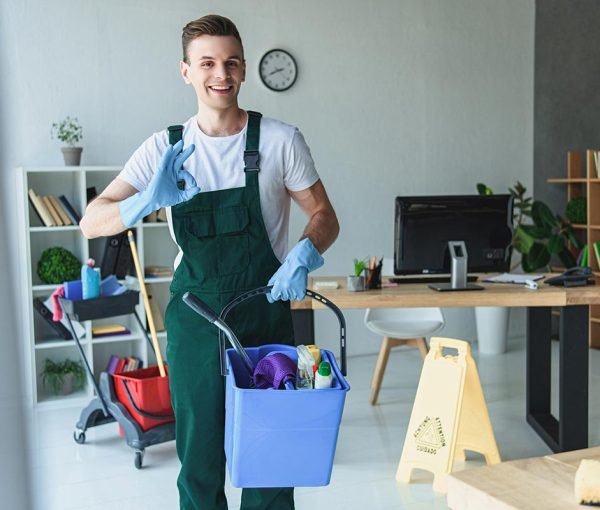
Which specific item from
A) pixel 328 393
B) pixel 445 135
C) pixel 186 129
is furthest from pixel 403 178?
pixel 328 393

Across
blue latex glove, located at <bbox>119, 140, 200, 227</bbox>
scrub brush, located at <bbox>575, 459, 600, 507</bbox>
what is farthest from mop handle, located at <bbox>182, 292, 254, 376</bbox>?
scrub brush, located at <bbox>575, 459, 600, 507</bbox>

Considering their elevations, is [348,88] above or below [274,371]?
above

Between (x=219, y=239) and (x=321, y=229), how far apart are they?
29cm

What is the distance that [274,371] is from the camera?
192 cm

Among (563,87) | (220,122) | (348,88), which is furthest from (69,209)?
(563,87)

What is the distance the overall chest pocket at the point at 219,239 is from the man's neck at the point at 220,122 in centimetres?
22

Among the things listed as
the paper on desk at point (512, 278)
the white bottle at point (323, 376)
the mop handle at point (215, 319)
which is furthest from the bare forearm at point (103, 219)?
the paper on desk at point (512, 278)

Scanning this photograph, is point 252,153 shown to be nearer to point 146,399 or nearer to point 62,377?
point 146,399

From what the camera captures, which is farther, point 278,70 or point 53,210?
point 278,70

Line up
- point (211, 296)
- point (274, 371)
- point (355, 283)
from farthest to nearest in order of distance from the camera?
point (355, 283) → point (211, 296) → point (274, 371)

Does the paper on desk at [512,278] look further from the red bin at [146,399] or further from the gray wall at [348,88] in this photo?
the gray wall at [348,88]

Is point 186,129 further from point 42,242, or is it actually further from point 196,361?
point 42,242

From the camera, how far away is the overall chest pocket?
7.16 ft

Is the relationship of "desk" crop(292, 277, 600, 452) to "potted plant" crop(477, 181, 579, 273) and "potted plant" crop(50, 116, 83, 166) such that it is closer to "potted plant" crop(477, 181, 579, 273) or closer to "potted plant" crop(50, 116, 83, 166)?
"potted plant" crop(50, 116, 83, 166)
